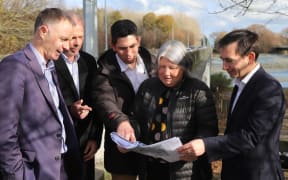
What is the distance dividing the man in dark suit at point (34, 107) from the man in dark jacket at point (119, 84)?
470mm

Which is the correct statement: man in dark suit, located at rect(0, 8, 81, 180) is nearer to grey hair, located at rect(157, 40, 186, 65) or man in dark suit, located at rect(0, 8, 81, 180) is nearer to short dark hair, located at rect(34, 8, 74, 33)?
short dark hair, located at rect(34, 8, 74, 33)

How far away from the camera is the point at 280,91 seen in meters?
2.22

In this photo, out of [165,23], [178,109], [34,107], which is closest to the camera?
[34,107]

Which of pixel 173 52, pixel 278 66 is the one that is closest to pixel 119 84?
pixel 173 52

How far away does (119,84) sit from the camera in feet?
9.68

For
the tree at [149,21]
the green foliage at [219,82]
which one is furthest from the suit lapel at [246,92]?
the tree at [149,21]

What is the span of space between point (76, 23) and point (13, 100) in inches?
37.0

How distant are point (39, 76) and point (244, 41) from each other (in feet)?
4.04

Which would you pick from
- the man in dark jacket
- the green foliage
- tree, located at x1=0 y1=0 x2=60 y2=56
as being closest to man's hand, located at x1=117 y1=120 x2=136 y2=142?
the man in dark jacket

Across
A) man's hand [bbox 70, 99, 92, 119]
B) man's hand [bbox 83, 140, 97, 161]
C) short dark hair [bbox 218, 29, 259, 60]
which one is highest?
short dark hair [bbox 218, 29, 259, 60]

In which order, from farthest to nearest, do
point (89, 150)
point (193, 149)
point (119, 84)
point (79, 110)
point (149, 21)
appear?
point (149, 21) < point (89, 150) < point (119, 84) < point (79, 110) < point (193, 149)

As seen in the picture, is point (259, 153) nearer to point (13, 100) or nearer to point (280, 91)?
point (280, 91)

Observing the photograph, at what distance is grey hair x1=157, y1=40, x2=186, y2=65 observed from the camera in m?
2.56

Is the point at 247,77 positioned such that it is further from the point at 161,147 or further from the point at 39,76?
the point at 39,76
